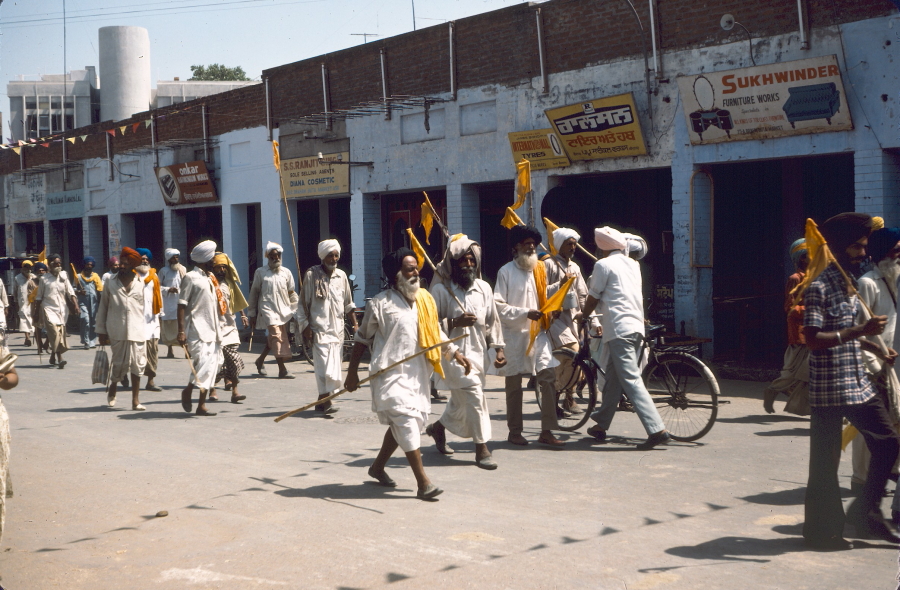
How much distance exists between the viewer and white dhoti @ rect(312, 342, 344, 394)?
415 inches

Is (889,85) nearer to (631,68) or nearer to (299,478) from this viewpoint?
(631,68)

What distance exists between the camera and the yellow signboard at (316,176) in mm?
20750

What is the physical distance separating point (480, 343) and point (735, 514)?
104 inches

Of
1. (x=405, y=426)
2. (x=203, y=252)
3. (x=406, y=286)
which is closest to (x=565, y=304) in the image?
(x=406, y=286)

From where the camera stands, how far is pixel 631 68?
1470cm

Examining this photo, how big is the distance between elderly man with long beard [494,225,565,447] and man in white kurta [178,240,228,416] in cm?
378

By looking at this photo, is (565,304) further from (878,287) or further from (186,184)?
(186,184)

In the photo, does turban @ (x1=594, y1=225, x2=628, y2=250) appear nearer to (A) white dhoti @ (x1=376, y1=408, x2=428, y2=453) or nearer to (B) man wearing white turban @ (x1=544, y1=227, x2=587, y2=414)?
(B) man wearing white turban @ (x1=544, y1=227, x2=587, y2=414)

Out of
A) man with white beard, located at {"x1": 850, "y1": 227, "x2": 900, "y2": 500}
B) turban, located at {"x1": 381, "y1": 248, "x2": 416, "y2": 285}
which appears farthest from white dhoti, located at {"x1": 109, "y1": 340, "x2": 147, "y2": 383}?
man with white beard, located at {"x1": 850, "y1": 227, "x2": 900, "y2": 500}

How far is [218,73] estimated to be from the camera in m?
76.9

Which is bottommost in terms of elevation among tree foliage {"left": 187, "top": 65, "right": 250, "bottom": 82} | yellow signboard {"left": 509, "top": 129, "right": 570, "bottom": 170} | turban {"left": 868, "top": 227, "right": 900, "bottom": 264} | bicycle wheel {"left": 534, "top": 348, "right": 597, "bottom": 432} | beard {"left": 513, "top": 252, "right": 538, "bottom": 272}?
bicycle wheel {"left": 534, "top": 348, "right": 597, "bottom": 432}

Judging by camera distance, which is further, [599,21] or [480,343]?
[599,21]

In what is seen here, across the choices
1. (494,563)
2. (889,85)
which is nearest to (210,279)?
(494,563)

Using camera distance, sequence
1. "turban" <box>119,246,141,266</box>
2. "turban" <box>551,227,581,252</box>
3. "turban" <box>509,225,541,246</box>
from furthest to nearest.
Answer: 1. "turban" <box>119,246,141,266</box>
2. "turban" <box>551,227,581,252</box>
3. "turban" <box>509,225,541,246</box>
